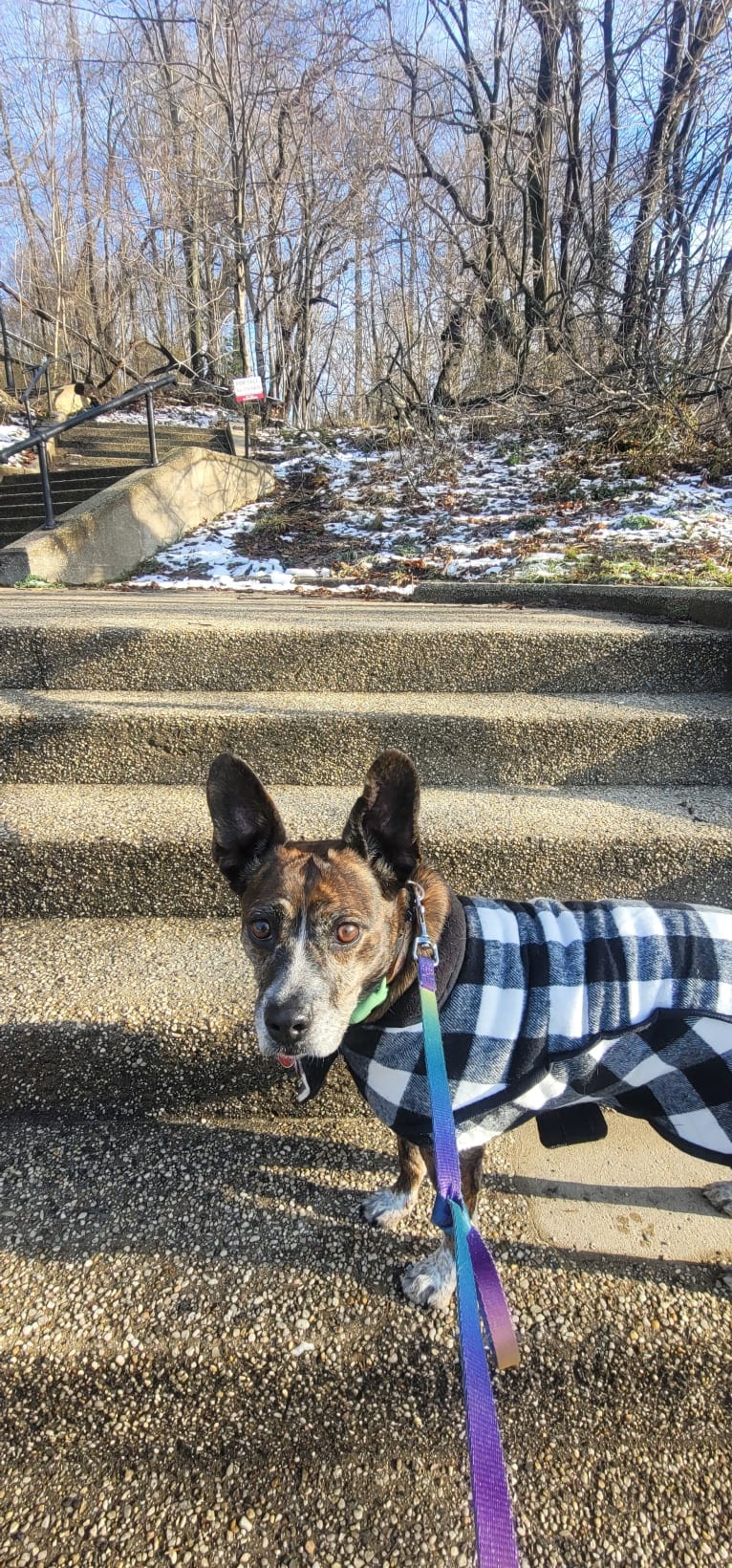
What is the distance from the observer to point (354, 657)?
345 centimetres

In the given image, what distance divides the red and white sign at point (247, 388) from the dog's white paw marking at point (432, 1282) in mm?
11219

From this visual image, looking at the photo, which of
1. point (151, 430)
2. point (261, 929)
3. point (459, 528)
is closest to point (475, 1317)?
point (261, 929)

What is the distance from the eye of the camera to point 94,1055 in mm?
2086

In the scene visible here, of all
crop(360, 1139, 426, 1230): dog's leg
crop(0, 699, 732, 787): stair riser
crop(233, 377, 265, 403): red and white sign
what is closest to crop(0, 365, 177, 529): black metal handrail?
crop(233, 377, 265, 403): red and white sign

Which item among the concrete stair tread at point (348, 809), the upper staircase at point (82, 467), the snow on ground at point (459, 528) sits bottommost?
the concrete stair tread at point (348, 809)

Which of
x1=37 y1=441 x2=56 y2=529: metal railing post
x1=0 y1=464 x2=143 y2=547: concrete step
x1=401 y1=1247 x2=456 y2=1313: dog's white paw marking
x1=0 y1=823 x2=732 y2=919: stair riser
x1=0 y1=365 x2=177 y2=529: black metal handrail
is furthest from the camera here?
x1=0 y1=464 x2=143 y2=547: concrete step

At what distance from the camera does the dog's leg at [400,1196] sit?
74.7 inches

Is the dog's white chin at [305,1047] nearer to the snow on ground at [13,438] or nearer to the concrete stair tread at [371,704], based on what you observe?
the concrete stair tread at [371,704]

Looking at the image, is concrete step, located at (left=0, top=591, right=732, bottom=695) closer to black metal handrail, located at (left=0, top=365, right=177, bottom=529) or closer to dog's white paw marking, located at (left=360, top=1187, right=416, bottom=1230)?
dog's white paw marking, located at (left=360, top=1187, right=416, bottom=1230)

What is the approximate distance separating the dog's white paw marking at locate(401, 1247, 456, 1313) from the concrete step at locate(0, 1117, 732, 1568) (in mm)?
32

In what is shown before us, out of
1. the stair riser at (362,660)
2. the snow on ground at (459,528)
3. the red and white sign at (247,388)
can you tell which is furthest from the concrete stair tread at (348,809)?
the red and white sign at (247,388)

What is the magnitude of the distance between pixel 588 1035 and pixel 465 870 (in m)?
0.97

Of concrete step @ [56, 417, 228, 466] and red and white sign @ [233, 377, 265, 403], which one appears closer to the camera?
red and white sign @ [233, 377, 265, 403]

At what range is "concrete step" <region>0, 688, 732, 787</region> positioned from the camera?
2986 millimetres
